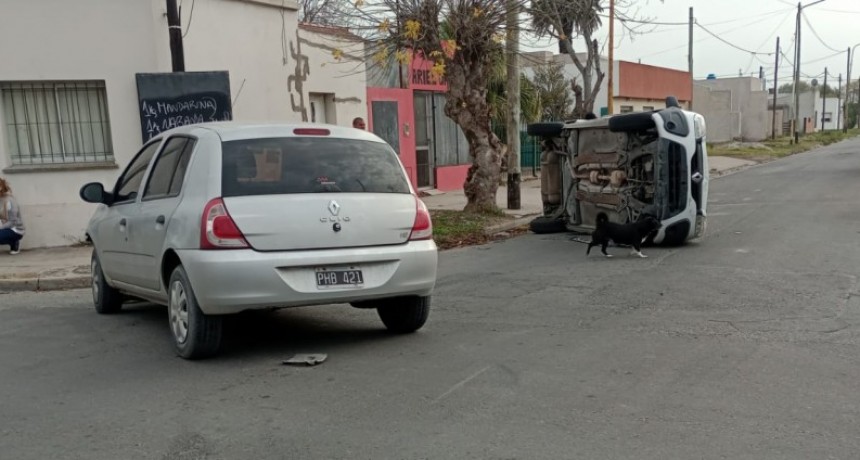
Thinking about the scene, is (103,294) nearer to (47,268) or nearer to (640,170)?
(47,268)

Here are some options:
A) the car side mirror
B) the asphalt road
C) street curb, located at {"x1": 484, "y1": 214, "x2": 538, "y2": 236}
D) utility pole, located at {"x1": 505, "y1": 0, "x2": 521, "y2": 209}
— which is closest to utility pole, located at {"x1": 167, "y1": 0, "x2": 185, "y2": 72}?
the asphalt road

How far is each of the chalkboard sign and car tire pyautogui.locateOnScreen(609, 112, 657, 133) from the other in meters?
5.82

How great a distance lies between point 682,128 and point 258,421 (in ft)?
24.6

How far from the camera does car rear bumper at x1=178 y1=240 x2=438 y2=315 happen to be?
5.03m

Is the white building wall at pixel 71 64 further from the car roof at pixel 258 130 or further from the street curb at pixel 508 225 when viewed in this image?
the car roof at pixel 258 130

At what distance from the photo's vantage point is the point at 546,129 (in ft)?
40.0

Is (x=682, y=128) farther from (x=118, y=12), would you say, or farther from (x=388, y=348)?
(x=118, y=12)

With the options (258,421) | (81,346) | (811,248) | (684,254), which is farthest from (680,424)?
(811,248)

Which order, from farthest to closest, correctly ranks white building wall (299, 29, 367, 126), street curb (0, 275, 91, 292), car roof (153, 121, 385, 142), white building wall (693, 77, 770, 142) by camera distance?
white building wall (693, 77, 770, 142) < white building wall (299, 29, 367, 126) < street curb (0, 275, 91, 292) < car roof (153, 121, 385, 142)

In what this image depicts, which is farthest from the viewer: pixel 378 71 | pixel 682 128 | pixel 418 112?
pixel 418 112

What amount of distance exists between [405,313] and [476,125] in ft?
26.3

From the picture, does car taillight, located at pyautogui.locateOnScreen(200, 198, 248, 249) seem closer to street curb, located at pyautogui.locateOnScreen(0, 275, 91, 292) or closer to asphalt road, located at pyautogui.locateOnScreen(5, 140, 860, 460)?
asphalt road, located at pyautogui.locateOnScreen(5, 140, 860, 460)

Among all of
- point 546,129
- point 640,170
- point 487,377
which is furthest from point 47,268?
point 640,170

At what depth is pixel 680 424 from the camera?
4035mm
